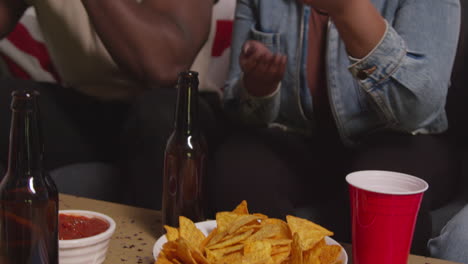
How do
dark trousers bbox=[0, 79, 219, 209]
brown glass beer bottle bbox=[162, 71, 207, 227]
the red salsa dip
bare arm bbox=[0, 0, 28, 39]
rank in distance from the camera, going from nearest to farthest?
the red salsa dip → brown glass beer bottle bbox=[162, 71, 207, 227] → dark trousers bbox=[0, 79, 219, 209] → bare arm bbox=[0, 0, 28, 39]

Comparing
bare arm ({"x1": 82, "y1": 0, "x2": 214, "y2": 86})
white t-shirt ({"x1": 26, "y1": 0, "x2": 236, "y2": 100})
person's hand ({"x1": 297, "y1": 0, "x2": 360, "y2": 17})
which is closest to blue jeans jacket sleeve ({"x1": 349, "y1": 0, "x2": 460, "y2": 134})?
person's hand ({"x1": 297, "y1": 0, "x2": 360, "y2": 17})

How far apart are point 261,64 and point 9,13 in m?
0.90

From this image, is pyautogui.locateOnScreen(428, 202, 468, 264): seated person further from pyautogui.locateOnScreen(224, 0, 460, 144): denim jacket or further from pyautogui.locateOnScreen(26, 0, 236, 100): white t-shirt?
pyautogui.locateOnScreen(26, 0, 236, 100): white t-shirt

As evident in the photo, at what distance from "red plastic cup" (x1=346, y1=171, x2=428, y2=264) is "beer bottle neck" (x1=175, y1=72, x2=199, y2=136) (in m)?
0.27

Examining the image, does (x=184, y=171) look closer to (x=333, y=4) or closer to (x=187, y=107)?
(x=187, y=107)

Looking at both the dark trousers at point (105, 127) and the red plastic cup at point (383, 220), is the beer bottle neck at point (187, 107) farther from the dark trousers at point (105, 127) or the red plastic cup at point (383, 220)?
the dark trousers at point (105, 127)

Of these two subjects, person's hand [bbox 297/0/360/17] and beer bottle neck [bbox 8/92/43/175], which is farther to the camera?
person's hand [bbox 297/0/360/17]

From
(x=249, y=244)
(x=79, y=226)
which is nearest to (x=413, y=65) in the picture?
(x=249, y=244)

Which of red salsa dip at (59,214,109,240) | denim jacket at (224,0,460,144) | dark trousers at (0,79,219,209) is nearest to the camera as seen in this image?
red salsa dip at (59,214,109,240)

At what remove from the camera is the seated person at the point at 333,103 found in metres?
1.17

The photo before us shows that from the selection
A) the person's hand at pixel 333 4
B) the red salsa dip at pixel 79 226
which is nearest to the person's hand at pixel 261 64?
the person's hand at pixel 333 4

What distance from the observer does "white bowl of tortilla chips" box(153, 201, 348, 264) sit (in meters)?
0.72

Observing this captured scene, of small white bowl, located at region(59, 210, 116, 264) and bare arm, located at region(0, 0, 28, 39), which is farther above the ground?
bare arm, located at region(0, 0, 28, 39)

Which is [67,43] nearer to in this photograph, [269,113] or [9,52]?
[9,52]
